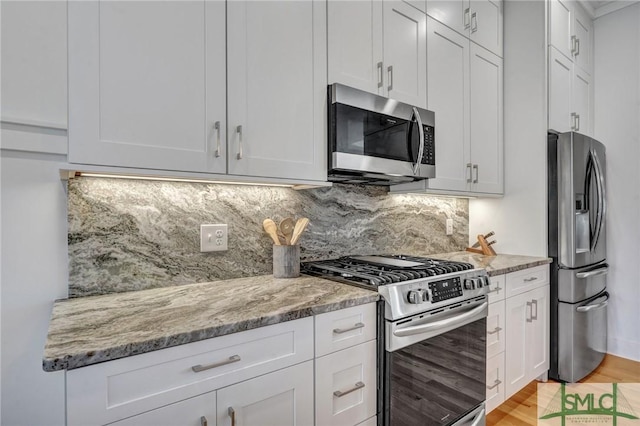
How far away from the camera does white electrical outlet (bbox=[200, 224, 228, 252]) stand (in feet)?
5.09

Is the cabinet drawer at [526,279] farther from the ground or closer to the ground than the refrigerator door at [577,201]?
closer to the ground

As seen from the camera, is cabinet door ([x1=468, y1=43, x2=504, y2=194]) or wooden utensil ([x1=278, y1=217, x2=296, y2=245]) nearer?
wooden utensil ([x1=278, y1=217, x2=296, y2=245])

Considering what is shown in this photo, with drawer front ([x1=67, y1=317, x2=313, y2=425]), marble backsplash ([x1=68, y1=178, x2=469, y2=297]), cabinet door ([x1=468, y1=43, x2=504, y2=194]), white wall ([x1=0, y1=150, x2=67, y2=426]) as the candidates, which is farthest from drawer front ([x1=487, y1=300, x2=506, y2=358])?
white wall ([x1=0, y1=150, x2=67, y2=426])

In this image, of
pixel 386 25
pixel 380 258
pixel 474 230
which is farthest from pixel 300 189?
pixel 474 230

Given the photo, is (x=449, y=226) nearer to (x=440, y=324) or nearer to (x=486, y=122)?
(x=486, y=122)

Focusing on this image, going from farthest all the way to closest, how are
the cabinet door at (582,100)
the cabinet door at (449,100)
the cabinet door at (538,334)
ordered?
the cabinet door at (582,100), the cabinet door at (538,334), the cabinet door at (449,100)

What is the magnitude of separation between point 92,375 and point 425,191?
6.03ft

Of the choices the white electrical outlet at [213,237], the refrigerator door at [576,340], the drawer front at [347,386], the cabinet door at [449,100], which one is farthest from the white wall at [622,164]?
the white electrical outlet at [213,237]

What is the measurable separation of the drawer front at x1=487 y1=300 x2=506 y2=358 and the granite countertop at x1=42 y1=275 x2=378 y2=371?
0.99 metres

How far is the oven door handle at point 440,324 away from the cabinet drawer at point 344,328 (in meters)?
0.12

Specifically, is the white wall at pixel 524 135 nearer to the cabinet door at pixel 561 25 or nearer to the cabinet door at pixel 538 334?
the cabinet door at pixel 561 25

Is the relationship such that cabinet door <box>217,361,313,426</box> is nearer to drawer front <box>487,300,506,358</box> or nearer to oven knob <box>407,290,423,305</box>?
oven knob <box>407,290,423,305</box>

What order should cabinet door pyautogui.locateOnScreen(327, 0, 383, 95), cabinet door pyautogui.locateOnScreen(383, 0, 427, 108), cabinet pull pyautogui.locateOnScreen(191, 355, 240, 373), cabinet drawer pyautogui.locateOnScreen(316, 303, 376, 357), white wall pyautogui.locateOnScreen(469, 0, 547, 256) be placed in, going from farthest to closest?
white wall pyautogui.locateOnScreen(469, 0, 547, 256) < cabinet door pyautogui.locateOnScreen(383, 0, 427, 108) < cabinet door pyautogui.locateOnScreen(327, 0, 383, 95) < cabinet drawer pyautogui.locateOnScreen(316, 303, 376, 357) < cabinet pull pyautogui.locateOnScreen(191, 355, 240, 373)

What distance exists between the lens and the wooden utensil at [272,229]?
1635 mm
